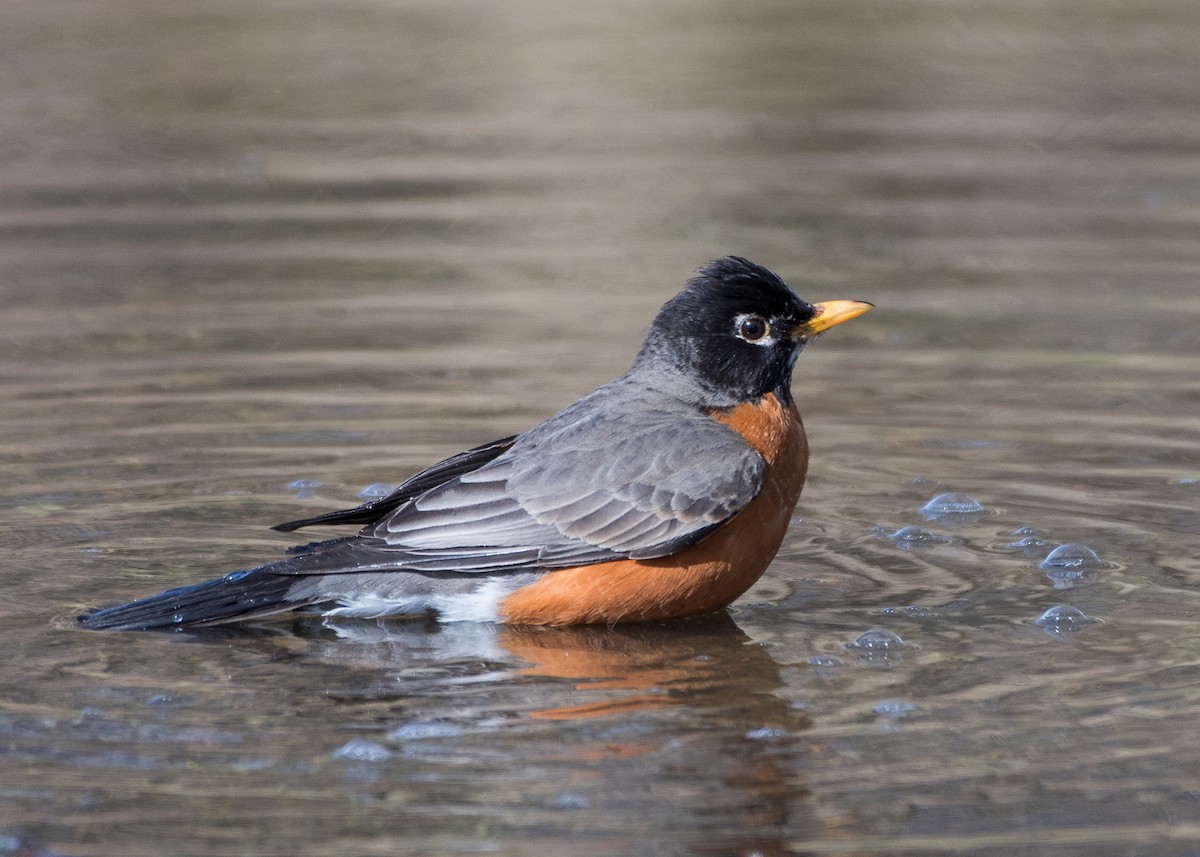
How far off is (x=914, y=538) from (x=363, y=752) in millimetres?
2745

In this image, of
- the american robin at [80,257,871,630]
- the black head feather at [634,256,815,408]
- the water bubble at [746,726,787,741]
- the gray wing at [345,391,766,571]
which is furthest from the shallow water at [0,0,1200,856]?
the black head feather at [634,256,815,408]

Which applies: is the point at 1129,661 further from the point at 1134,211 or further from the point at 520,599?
the point at 1134,211

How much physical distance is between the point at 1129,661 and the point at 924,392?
3547mm

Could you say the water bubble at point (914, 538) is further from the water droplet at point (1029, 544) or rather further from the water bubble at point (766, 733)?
the water bubble at point (766, 733)

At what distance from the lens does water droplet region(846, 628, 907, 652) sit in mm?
5742

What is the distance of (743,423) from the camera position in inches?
254

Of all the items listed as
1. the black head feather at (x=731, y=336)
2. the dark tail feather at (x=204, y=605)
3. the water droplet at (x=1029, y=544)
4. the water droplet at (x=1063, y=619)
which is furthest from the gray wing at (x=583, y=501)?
the water droplet at (x=1029, y=544)

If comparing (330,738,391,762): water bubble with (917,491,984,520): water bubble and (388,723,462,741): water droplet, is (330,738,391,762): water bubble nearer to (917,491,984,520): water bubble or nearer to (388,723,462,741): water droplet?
(388,723,462,741): water droplet

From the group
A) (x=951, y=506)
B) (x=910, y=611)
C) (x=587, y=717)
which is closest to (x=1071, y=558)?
(x=951, y=506)

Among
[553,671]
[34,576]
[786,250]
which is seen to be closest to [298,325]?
[786,250]

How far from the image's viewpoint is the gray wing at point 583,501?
607 centimetres

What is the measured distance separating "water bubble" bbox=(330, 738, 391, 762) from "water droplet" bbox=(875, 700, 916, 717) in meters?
1.42

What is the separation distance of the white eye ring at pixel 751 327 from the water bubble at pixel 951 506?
1.16m

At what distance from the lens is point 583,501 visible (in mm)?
6195
